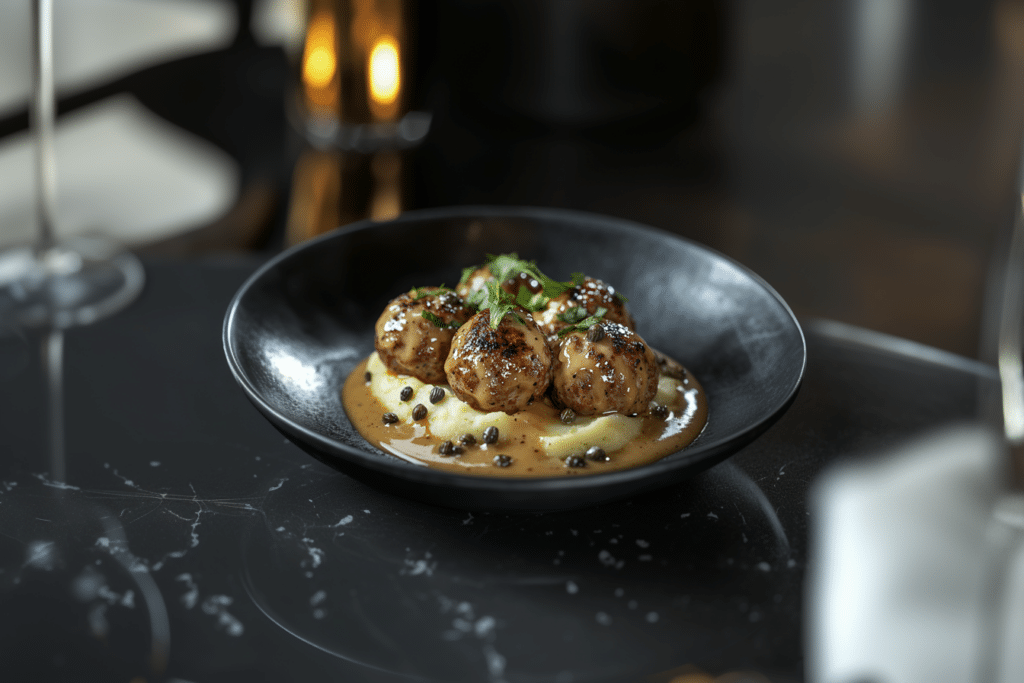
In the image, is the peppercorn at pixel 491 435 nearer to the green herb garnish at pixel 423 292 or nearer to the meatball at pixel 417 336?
the meatball at pixel 417 336

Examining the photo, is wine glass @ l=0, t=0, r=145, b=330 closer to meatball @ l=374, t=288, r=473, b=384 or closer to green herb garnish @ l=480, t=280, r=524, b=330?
meatball @ l=374, t=288, r=473, b=384

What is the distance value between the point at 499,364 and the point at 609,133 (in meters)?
3.83

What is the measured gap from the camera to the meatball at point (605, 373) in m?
1.82

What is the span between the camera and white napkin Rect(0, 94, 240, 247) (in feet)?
13.7

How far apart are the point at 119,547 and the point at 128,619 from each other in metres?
0.19

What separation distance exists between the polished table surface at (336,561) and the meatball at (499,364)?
0.74 feet

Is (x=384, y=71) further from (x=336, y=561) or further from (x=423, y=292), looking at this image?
(x=336, y=561)

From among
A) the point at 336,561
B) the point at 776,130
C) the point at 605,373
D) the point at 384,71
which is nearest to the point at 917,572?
the point at 605,373

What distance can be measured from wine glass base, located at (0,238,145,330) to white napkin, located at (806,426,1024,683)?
5.91ft

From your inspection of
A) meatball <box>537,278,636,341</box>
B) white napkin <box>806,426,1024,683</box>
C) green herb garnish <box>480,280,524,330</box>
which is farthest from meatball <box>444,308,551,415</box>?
white napkin <box>806,426,1024,683</box>

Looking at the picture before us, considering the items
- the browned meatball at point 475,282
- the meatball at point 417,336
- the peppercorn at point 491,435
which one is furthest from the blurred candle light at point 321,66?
the peppercorn at point 491,435

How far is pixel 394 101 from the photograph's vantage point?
436 cm

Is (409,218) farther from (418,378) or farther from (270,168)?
(270,168)

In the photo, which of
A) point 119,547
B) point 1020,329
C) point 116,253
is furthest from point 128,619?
point 1020,329
